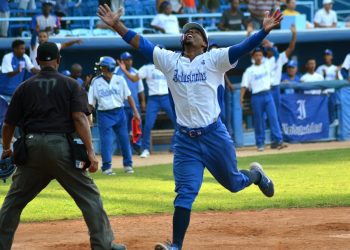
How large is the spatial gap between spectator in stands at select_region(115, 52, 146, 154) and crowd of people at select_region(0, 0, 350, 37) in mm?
2152

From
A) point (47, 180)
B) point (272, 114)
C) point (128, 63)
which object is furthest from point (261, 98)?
point (47, 180)

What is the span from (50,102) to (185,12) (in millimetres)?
17725

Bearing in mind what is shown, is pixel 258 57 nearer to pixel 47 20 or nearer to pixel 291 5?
pixel 291 5

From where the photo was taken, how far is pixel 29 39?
22.3 metres

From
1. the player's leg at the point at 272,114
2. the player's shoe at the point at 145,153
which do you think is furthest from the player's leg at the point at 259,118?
the player's shoe at the point at 145,153

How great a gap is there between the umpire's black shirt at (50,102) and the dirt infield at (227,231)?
1641 millimetres

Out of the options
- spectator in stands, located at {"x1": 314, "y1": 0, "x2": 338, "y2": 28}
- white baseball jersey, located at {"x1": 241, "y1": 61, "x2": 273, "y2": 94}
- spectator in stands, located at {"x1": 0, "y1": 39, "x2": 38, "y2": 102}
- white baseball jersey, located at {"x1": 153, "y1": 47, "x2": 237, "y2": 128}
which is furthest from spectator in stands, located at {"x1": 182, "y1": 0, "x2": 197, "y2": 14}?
white baseball jersey, located at {"x1": 153, "y1": 47, "x2": 237, "y2": 128}

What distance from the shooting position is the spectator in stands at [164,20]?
23844 mm

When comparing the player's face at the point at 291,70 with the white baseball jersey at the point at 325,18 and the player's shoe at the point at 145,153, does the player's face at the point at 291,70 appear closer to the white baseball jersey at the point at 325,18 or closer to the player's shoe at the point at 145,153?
the white baseball jersey at the point at 325,18

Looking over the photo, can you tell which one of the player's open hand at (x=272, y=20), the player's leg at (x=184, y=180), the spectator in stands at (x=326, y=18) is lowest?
the spectator in stands at (x=326, y=18)

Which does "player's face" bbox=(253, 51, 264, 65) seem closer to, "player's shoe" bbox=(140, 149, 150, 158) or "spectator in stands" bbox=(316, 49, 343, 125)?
"spectator in stands" bbox=(316, 49, 343, 125)

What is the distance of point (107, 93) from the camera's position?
16625mm

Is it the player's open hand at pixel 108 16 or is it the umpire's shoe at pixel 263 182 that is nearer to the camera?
the player's open hand at pixel 108 16

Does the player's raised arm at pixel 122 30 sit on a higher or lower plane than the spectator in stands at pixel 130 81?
higher
